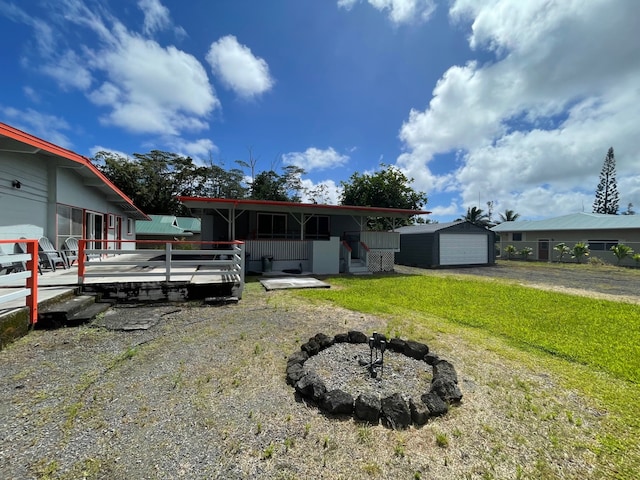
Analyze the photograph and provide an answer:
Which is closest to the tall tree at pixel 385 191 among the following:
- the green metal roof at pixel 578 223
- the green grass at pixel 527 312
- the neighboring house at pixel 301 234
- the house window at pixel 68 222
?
the green metal roof at pixel 578 223

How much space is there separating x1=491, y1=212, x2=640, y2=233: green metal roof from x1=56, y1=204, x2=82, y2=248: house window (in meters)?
27.8

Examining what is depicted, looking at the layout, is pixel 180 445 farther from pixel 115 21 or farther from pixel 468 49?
pixel 468 49

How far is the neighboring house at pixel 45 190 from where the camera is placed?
6258 mm

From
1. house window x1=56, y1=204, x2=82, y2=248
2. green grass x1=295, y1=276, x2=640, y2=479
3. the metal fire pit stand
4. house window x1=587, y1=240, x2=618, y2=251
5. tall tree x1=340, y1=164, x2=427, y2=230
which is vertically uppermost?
tall tree x1=340, y1=164, x2=427, y2=230

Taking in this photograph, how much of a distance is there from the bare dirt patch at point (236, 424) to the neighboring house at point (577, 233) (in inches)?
863

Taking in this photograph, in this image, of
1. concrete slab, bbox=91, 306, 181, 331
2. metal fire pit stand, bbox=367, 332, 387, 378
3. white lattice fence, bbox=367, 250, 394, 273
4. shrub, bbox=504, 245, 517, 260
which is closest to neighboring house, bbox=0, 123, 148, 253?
concrete slab, bbox=91, 306, 181, 331

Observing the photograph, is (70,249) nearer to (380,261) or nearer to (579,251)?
(380,261)

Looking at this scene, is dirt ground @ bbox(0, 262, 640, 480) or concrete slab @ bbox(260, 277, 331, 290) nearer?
dirt ground @ bbox(0, 262, 640, 480)

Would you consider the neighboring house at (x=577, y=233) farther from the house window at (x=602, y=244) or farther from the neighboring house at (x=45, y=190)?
the neighboring house at (x=45, y=190)

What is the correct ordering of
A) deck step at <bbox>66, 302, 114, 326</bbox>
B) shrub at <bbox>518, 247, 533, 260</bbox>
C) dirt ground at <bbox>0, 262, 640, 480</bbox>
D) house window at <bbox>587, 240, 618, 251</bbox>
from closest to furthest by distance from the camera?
dirt ground at <bbox>0, 262, 640, 480</bbox>, deck step at <bbox>66, 302, 114, 326</bbox>, house window at <bbox>587, 240, 618, 251</bbox>, shrub at <bbox>518, 247, 533, 260</bbox>

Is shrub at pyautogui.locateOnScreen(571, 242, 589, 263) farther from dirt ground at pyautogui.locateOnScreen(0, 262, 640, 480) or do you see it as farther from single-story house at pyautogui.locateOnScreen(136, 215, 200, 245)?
single-story house at pyautogui.locateOnScreen(136, 215, 200, 245)

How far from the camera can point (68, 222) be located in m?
8.69

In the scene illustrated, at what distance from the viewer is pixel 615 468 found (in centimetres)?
190

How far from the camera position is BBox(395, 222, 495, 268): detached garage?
1618cm
